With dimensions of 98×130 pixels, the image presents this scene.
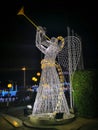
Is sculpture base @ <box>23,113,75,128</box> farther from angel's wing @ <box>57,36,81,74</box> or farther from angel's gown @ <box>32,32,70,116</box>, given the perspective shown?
angel's wing @ <box>57,36,81,74</box>

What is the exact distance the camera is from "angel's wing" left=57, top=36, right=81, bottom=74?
1499cm

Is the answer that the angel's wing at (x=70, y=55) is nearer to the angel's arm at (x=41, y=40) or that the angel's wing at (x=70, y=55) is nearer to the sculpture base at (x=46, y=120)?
the angel's arm at (x=41, y=40)

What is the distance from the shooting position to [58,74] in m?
14.4

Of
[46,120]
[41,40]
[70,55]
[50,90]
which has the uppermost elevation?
[41,40]

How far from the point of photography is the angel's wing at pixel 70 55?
15.0 meters

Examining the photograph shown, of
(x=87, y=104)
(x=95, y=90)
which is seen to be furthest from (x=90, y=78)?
(x=87, y=104)

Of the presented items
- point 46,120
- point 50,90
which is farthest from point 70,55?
point 46,120

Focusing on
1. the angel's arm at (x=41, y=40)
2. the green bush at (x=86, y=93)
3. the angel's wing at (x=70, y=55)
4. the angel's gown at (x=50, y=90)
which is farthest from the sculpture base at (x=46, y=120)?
the angel's arm at (x=41, y=40)

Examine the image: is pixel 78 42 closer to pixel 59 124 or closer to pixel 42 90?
pixel 42 90

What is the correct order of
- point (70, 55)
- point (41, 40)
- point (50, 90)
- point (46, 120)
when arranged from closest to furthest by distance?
→ 1. point (46, 120)
2. point (50, 90)
3. point (41, 40)
4. point (70, 55)

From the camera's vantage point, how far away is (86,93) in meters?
13.8

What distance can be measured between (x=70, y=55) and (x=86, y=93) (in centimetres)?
311

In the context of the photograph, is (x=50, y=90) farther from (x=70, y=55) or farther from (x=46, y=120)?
(x=70, y=55)

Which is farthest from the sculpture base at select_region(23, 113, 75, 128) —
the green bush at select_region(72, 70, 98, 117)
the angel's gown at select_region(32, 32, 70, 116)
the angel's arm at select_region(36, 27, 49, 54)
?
the angel's arm at select_region(36, 27, 49, 54)
